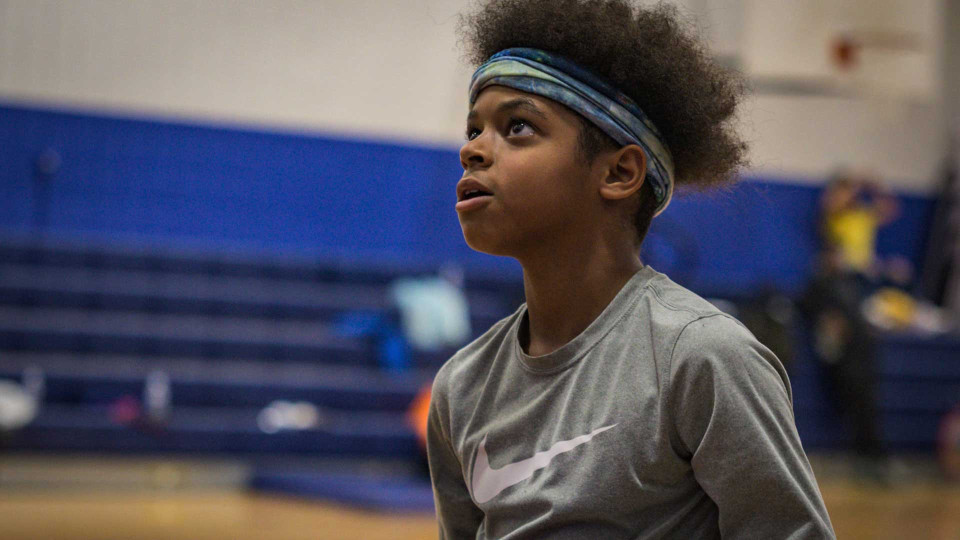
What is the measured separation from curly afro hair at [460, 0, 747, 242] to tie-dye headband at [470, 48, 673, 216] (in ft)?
0.06

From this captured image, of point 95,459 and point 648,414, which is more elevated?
Result: point 648,414

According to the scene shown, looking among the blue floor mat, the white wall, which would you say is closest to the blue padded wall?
the white wall

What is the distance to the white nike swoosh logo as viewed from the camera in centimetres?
117

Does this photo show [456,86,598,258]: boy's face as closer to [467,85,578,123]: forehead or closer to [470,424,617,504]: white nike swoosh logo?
[467,85,578,123]: forehead

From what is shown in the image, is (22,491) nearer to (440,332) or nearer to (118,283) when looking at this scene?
(118,283)

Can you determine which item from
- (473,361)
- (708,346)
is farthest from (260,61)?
(708,346)

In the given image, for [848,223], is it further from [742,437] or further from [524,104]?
[742,437]

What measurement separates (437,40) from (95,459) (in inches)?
164

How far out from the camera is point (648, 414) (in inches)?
→ 44.1

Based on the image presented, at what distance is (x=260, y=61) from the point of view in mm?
7875

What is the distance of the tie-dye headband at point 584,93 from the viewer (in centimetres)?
122

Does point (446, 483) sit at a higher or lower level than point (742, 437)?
lower

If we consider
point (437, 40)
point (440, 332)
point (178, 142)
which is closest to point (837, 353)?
point (440, 332)

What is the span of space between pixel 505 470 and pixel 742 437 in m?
0.29
